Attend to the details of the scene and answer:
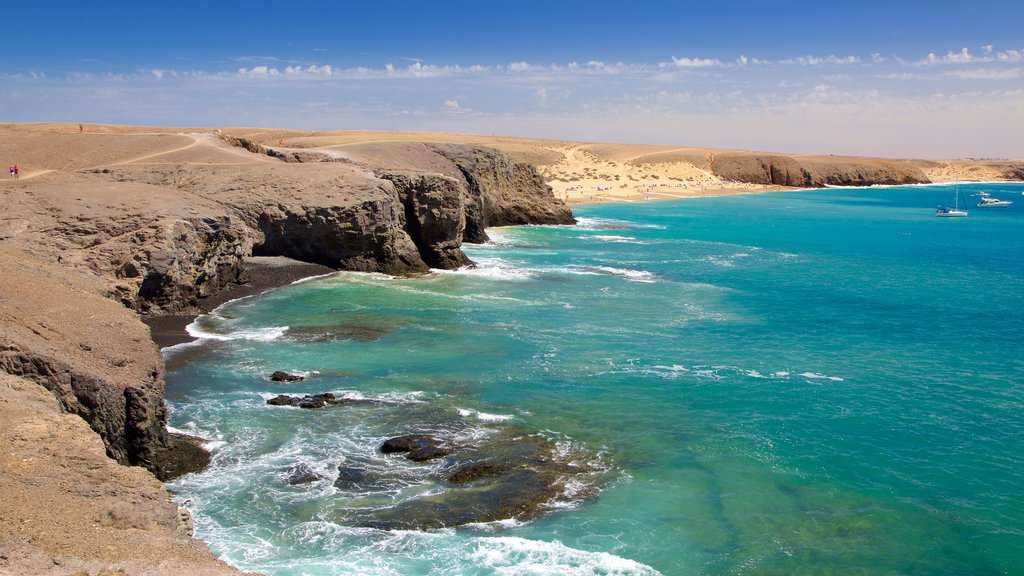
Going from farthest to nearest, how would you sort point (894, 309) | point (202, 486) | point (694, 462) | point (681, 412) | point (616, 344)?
point (894, 309) < point (616, 344) < point (681, 412) < point (694, 462) < point (202, 486)

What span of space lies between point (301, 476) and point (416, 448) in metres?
2.53

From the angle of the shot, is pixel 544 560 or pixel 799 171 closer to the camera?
pixel 544 560

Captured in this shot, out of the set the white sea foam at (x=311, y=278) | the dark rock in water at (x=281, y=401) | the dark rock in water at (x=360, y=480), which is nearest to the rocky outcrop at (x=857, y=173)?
the white sea foam at (x=311, y=278)

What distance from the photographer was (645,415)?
20938 millimetres

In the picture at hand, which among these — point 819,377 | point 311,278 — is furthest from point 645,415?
point 311,278

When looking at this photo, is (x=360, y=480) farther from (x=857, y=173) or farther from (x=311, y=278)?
(x=857, y=173)

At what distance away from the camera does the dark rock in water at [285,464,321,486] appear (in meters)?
16.6

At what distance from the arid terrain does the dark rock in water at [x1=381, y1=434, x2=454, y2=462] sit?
388 centimetres

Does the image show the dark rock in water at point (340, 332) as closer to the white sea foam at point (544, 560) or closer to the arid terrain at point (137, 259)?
the arid terrain at point (137, 259)

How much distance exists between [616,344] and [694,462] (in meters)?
9.91

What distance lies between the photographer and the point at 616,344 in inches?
1099

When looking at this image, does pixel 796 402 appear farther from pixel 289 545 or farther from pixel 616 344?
pixel 289 545

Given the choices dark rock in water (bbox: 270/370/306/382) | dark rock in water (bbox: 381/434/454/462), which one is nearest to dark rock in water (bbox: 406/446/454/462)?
dark rock in water (bbox: 381/434/454/462)

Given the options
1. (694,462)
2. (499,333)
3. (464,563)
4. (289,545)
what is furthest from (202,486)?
(499,333)
